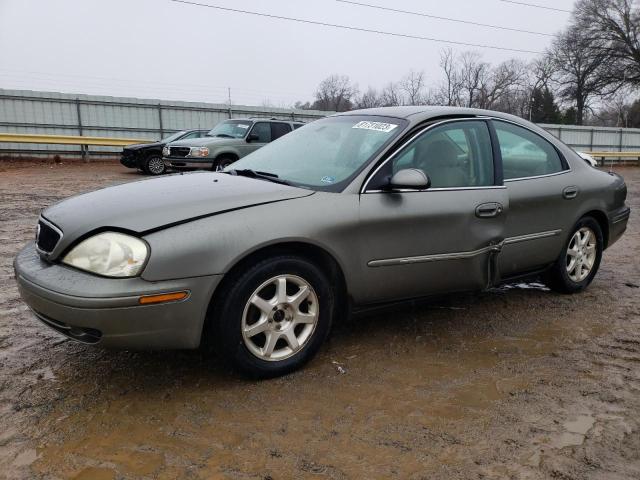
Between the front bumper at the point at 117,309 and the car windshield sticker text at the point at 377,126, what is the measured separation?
5.18 feet

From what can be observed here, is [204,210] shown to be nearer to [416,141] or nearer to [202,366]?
[202,366]

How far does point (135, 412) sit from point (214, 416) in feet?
1.28

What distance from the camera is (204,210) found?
2.84m

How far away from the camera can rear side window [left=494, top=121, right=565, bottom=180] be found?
4.03m

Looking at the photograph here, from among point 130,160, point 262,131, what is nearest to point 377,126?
point 262,131

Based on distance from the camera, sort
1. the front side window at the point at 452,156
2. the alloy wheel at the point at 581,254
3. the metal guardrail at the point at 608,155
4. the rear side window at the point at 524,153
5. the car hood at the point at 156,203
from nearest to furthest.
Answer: the car hood at the point at 156,203 → the front side window at the point at 452,156 → the rear side window at the point at 524,153 → the alloy wheel at the point at 581,254 → the metal guardrail at the point at 608,155

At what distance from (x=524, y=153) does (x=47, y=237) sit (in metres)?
3.34

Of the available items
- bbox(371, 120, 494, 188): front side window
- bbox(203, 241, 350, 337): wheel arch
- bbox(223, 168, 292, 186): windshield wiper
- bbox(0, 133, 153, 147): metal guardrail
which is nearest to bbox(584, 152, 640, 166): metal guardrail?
bbox(0, 133, 153, 147): metal guardrail

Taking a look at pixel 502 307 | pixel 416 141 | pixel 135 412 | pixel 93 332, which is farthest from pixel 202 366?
pixel 502 307

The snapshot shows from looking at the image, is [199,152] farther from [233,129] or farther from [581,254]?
[581,254]

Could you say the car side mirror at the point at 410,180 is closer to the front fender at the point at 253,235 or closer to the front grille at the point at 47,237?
the front fender at the point at 253,235

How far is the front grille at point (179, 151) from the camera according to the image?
42.2 feet

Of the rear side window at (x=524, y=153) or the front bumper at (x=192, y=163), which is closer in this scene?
the rear side window at (x=524, y=153)

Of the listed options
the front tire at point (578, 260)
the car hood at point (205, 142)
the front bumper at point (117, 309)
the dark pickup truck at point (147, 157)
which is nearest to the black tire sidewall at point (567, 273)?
the front tire at point (578, 260)
